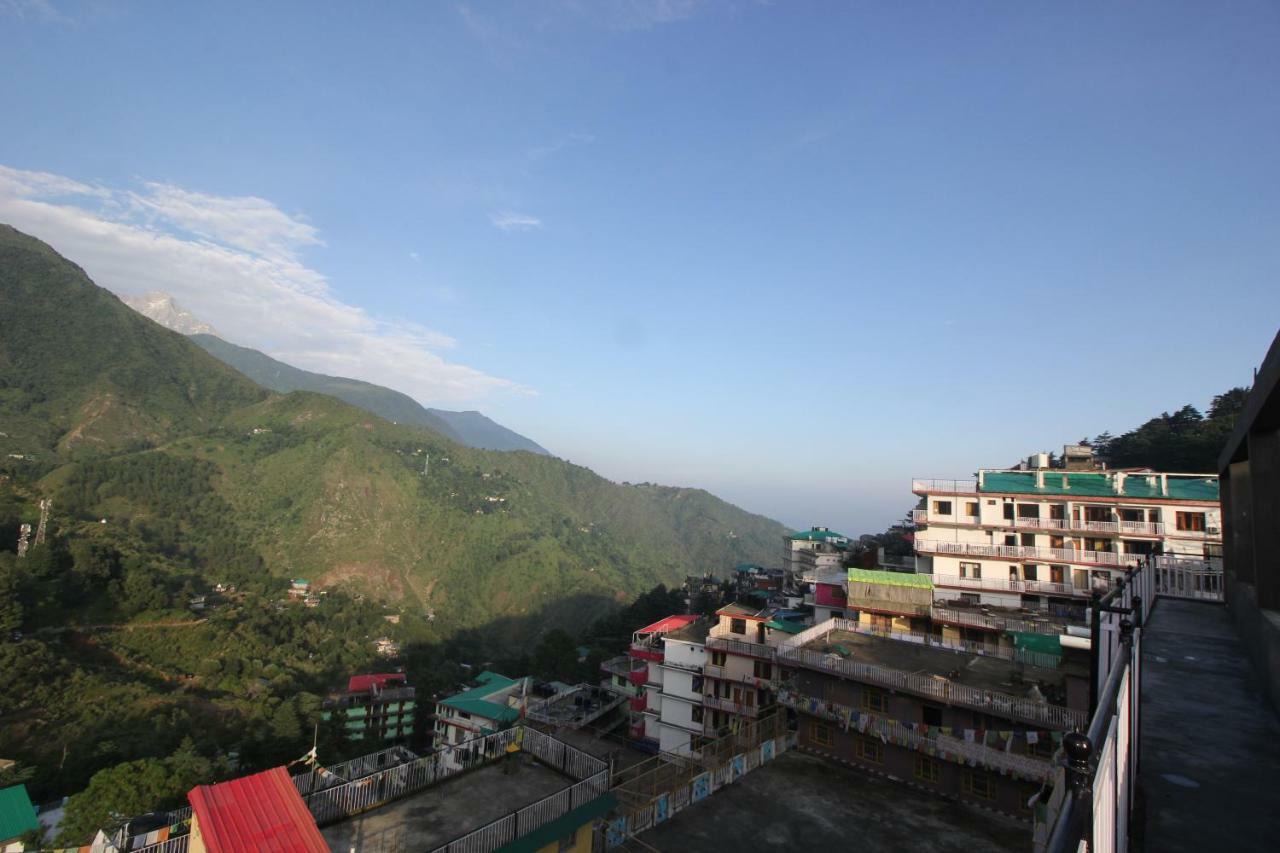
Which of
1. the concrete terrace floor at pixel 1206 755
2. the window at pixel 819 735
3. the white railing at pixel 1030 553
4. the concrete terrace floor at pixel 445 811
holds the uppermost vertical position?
the concrete terrace floor at pixel 1206 755

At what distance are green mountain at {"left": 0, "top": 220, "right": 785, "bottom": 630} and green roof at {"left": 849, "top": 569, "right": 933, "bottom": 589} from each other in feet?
289

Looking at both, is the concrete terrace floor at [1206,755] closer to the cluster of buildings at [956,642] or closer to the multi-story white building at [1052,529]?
the cluster of buildings at [956,642]

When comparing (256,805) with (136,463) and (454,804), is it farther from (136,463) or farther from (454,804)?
(136,463)

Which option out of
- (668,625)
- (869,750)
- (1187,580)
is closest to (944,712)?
(869,750)

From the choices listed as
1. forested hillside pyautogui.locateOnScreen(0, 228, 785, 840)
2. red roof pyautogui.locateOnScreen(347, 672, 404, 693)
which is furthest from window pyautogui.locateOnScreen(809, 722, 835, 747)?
red roof pyautogui.locateOnScreen(347, 672, 404, 693)

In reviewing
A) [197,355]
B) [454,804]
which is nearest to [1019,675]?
[454,804]

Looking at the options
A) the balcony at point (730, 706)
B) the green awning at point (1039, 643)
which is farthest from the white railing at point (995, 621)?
the balcony at point (730, 706)

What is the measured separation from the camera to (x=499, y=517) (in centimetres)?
15512

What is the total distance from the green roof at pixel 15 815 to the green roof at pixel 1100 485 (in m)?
47.5

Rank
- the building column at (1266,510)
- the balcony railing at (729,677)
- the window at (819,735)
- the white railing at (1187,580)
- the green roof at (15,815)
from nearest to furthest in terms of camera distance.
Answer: the building column at (1266,510), the white railing at (1187,580), the window at (819,735), the green roof at (15,815), the balcony railing at (729,677)

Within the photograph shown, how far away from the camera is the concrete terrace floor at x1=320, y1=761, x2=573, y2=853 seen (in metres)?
9.64

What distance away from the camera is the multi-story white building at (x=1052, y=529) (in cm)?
2917

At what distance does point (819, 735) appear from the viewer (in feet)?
A: 65.4

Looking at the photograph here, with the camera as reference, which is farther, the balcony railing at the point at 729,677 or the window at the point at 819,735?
the balcony railing at the point at 729,677
